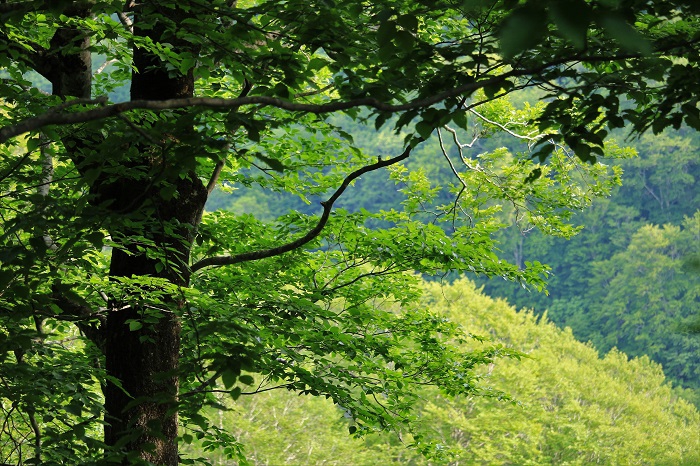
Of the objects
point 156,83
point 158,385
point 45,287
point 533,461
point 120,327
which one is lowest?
point 533,461

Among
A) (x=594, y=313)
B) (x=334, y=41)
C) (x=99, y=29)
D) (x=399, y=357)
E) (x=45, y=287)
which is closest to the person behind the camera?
(x=334, y=41)

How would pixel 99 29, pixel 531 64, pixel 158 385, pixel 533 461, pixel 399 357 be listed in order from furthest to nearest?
pixel 533 461, pixel 399 357, pixel 158 385, pixel 99 29, pixel 531 64

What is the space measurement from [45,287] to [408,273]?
303cm

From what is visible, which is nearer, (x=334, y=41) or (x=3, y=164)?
(x=334, y=41)

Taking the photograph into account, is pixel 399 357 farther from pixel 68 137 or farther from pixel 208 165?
pixel 68 137

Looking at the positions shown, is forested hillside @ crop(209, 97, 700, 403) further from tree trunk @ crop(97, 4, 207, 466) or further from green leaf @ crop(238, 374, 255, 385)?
green leaf @ crop(238, 374, 255, 385)

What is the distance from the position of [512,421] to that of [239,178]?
19.8 m

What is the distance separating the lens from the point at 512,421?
24516 mm

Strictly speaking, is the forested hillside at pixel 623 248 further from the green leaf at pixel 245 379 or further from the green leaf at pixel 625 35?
the green leaf at pixel 625 35

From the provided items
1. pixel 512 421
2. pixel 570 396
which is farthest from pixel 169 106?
pixel 570 396

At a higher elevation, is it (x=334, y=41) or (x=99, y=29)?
(x=99, y=29)

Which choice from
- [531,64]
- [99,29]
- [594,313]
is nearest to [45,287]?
[99,29]

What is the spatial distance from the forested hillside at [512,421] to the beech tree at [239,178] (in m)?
16.3

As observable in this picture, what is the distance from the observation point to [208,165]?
591cm
